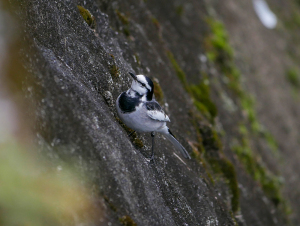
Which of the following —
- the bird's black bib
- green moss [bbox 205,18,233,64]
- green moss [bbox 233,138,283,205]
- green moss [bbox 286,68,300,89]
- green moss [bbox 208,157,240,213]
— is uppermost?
the bird's black bib

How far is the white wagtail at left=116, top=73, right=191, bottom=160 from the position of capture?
6340mm

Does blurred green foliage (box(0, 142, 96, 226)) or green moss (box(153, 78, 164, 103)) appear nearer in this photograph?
blurred green foliage (box(0, 142, 96, 226))

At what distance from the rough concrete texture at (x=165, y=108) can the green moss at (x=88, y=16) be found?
0.71 ft

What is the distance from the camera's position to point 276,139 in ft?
52.3

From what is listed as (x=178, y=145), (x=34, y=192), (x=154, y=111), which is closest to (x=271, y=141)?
(x=178, y=145)

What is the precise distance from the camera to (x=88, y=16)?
7.24 m

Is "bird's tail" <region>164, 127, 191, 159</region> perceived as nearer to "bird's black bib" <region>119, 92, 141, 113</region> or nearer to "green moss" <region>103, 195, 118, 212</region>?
"bird's black bib" <region>119, 92, 141, 113</region>

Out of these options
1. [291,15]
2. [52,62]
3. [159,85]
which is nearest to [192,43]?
[159,85]

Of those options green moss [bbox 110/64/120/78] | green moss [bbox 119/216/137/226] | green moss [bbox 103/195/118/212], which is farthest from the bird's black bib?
green moss [bbox 119/216/137/226]

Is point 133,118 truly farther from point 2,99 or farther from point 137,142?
point 2,99

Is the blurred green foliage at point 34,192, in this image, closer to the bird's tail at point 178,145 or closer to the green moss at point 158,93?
the bird's tail at point 178,145

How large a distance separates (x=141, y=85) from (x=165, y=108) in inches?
88.6

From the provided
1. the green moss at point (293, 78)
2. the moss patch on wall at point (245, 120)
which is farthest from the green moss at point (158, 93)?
the green moss at point (293, 78)

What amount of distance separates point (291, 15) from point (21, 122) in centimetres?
2299
